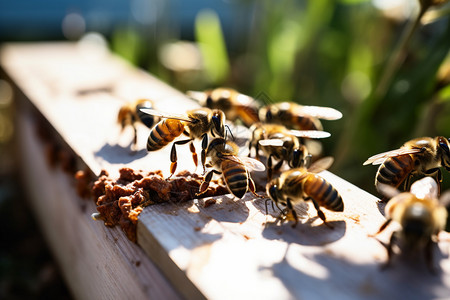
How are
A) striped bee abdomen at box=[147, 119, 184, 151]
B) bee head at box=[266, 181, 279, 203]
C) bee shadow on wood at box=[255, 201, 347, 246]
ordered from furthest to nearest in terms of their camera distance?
striped bee abdomen at box=[147, 119, 184, 151] → bee head at box=[266, 181, 279, 203] → bee shadow on wood at box=[255, 201, 347, 246]

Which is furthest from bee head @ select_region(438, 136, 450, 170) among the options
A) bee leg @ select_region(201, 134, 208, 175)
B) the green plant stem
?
the green plant stem

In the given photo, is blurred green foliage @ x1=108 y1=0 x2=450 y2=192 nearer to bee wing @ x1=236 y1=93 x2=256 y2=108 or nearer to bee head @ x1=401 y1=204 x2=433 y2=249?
bee wing @ x1=236 y1=93 x2=256 y2=108

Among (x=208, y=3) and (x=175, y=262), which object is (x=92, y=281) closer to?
(x=175, y=262)

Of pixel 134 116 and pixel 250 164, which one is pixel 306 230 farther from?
pixel 134 116

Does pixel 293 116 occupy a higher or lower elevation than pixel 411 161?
lower

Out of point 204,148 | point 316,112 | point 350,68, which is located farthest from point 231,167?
point 350,68

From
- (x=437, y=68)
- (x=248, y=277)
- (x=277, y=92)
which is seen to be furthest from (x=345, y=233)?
(x=277, y=92)

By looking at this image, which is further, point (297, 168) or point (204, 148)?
point (204, 148)
